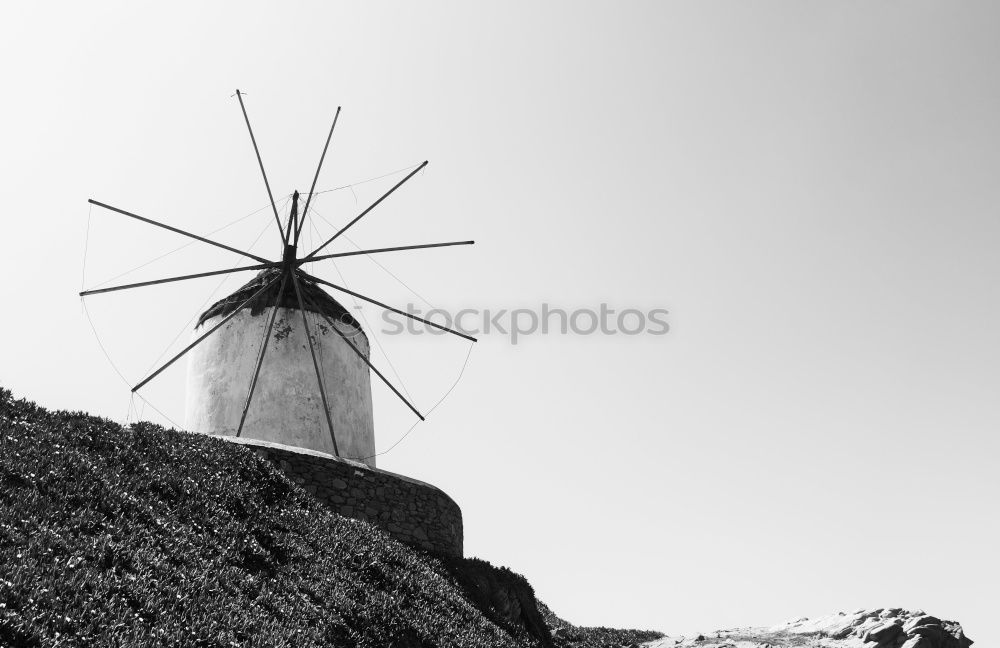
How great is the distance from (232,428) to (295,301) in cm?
361

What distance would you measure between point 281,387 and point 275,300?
240 centimetres

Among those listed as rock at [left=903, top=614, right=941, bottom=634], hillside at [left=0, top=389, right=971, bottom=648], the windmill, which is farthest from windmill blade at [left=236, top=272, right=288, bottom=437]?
rock at [left=903, top=614, right=941, bottom=634]

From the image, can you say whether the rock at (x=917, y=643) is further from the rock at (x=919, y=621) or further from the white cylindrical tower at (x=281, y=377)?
the white cylindrical tower at (x=281, y=377)

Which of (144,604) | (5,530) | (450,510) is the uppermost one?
(450,510)

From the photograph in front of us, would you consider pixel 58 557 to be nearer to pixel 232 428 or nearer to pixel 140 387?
pixel 232 428

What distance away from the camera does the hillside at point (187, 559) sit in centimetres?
759

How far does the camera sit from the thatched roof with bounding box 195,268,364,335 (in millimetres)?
19875

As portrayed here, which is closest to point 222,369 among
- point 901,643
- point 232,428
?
point 232,428

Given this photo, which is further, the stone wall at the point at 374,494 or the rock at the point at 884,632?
the rock at the point at 884,632

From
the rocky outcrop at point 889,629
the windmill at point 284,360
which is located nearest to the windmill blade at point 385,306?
the windmill at point 284,360

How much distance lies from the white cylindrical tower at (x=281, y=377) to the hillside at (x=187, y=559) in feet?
15.7

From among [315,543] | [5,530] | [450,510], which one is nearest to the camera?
[5,530]

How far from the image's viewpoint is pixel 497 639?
12.8 metres

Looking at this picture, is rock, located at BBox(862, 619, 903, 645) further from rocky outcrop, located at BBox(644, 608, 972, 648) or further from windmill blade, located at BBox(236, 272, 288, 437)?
windmill blade, located at BBox(236, 272, 288, 437)
